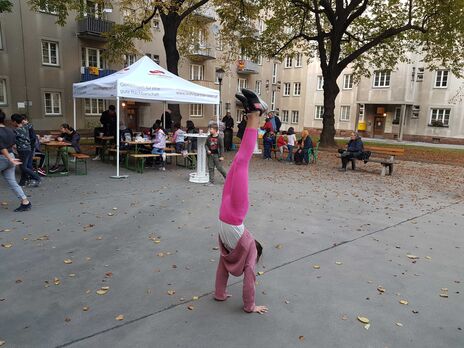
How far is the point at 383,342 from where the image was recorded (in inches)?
126

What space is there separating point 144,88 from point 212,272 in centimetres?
737

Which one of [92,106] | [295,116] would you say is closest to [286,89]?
[295,116]

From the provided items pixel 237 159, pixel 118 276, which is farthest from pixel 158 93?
pixel 237 159

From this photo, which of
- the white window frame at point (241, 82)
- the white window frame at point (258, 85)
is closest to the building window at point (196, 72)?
the white window frame at point (241, 82)

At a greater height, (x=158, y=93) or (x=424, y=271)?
(x=158, y=93)

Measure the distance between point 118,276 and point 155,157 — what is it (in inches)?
324

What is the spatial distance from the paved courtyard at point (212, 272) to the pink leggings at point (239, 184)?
98 centimetres

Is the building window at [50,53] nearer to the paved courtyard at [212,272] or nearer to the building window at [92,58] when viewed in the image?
the building window at [92,58]

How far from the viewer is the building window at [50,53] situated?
2489 centimetres

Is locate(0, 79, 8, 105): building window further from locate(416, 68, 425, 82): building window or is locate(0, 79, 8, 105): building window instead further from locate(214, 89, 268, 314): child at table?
locate(416, 68, 425, 82): building window

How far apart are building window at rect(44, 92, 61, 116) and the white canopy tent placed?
14498 mm

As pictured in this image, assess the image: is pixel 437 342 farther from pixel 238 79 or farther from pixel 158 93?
pixel 238 79

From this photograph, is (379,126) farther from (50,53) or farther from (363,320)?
(363,320)

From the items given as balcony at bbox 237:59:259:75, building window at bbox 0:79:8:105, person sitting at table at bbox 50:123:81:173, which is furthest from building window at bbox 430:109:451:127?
building window at bbox 0:79:8:105
